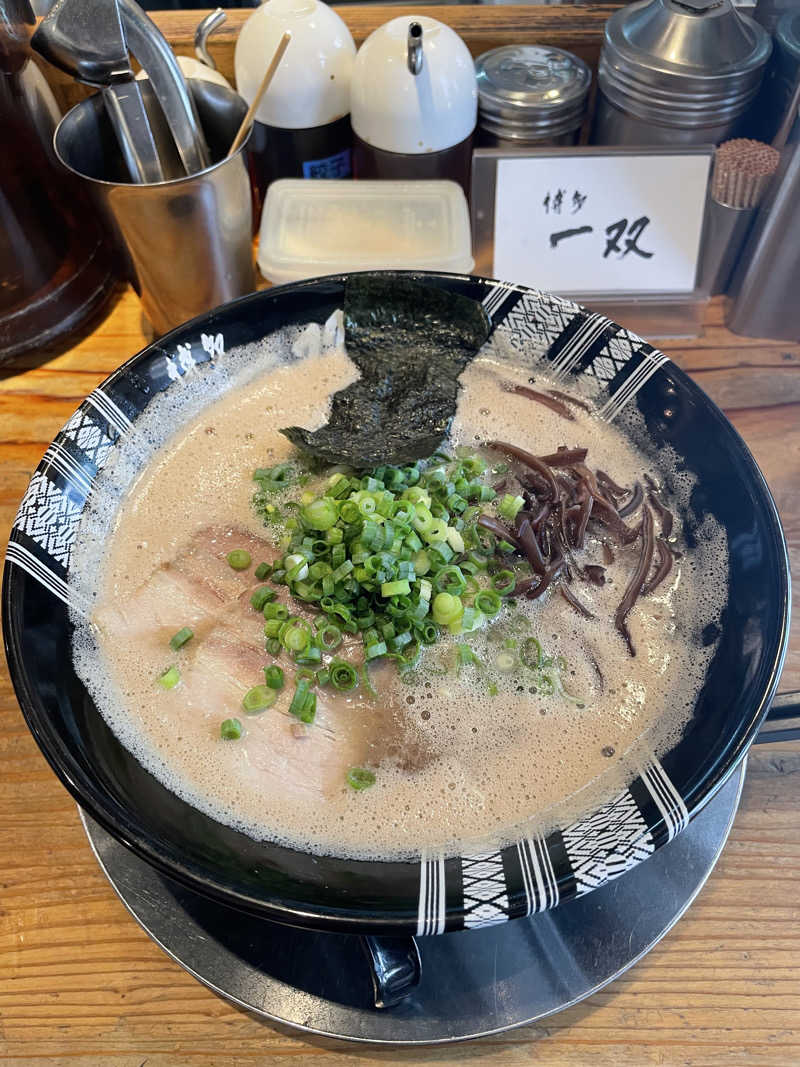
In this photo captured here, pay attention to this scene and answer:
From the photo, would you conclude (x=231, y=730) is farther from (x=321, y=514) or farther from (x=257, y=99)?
(x=257, y=99)

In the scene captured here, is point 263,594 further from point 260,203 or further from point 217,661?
point 260,203

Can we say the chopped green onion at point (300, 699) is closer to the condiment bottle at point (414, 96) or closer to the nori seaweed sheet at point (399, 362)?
the nori seaweed sheet at point (399, 362)

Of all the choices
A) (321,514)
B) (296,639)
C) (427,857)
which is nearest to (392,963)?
(427,857)

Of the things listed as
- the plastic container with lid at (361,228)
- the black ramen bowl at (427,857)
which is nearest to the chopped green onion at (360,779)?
the black ramen bowl at (427,857)

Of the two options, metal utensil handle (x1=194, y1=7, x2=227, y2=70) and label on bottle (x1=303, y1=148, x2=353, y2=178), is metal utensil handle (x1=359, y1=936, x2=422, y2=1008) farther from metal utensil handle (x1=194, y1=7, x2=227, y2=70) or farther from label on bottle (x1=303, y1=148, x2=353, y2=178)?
metal utensil handle (x1=194, y1=7, x2=227, y2=70)

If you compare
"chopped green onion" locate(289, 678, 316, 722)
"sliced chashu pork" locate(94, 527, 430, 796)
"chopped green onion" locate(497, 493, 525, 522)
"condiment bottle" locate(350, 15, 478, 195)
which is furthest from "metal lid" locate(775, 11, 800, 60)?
"chopped green onion" locate(289, 678, 316, 722)

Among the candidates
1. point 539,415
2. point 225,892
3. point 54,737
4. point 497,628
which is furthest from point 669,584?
point 54,737
